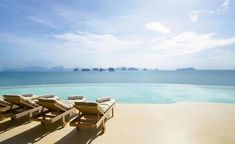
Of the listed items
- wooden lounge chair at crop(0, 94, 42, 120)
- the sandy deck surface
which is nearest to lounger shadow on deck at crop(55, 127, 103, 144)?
the sandy deck surface

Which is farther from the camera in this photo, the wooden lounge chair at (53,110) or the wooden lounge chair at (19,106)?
the wooden lounge chair at (19,106)

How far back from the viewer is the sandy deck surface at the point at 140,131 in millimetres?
3520

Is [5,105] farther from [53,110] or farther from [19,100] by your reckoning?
[53,110]

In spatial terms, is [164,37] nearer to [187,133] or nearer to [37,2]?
[37,2]

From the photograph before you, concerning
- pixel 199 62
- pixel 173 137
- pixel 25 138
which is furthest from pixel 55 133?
pixel 199 62

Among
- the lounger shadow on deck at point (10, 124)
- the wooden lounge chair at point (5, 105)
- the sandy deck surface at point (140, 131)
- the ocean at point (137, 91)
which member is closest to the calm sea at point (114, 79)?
the ocean at point (137, 91)

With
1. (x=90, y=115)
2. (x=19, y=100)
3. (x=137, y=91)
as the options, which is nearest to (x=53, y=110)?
(x=19, y=100)

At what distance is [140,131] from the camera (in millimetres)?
4047

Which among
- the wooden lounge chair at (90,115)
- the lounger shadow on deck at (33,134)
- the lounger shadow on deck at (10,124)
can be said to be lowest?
the lounger shadow on deck at (33,134)

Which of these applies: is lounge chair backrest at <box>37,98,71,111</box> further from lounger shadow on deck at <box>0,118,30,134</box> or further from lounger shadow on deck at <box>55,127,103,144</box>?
lounger shadow on deck at <box>0,118,30,134</box>

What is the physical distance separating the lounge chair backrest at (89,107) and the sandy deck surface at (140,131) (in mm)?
411

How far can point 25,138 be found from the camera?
357cm

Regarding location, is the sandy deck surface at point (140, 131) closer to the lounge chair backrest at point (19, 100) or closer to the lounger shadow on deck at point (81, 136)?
the lounger shadow on deck at point (81, 136)

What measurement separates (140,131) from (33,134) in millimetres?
2170
